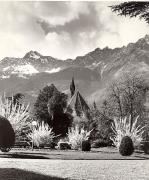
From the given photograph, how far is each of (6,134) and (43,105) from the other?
39068 mm

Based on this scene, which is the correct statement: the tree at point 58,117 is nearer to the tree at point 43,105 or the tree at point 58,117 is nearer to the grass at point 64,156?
the tree at point 43,105

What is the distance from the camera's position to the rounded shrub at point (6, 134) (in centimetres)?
2764

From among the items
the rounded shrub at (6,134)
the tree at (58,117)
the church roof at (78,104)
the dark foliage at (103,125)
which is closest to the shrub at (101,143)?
the dark foliage at (103,125)

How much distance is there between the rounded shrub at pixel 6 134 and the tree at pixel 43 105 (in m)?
35.8

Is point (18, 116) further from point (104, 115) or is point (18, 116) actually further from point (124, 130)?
point (104, 115)

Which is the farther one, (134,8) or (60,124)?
(60,124)

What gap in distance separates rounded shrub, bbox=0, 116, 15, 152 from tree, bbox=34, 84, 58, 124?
35.8m

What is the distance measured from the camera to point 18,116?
108 feet

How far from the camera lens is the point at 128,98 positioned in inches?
2361

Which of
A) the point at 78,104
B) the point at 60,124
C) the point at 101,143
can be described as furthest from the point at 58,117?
the point at 78,104

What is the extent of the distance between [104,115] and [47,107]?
35.9 feet

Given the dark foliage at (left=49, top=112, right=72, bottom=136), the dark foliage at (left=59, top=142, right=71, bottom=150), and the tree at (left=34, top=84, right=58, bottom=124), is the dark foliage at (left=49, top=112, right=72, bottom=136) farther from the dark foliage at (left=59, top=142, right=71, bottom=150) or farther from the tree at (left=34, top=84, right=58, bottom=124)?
the dark foliage at (left=59, top=142, right=71, bottom=150)

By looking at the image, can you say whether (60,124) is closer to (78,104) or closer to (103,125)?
(103,125)

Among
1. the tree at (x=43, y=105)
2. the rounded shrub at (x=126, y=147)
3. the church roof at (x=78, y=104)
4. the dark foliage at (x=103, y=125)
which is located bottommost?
the rounded shrub at (x=126, y=147)
